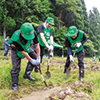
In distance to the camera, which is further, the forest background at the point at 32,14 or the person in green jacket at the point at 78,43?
the forest background at the point at 32,14

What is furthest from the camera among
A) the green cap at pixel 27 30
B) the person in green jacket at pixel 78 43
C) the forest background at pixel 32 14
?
the forest background at pixel 32 14

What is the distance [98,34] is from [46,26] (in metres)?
26.9

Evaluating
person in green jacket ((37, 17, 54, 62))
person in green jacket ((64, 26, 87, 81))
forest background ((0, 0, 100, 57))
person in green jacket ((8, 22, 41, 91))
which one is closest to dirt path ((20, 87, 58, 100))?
person in green jacket ((8, 22, 41, 91))

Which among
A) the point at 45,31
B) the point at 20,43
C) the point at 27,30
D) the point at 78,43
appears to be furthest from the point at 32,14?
the point at 27,30

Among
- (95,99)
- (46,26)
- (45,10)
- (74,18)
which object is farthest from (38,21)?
(95,99)

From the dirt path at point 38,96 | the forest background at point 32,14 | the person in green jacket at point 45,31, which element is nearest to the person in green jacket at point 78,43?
the person in green jacket at point 45,31

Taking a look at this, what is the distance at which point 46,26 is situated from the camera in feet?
11.5

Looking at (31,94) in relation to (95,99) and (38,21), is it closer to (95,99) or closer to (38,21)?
(95,99)

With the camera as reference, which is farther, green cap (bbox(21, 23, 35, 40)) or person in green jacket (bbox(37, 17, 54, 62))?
person in green jacket (bbox(37, 17, 54, 62))

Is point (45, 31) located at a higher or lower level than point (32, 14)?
lower

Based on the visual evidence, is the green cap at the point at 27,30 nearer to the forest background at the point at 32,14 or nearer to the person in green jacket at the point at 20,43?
the person in green jacket at the point at 20,43

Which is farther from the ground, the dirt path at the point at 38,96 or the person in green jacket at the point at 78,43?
the person in green jacket at the point at 78,43

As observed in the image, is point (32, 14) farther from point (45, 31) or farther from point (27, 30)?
point (27, 30)

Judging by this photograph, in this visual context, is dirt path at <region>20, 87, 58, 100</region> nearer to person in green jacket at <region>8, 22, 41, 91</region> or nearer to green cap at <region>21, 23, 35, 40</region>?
person in green jacket at <region>8, 22, 41, 91</region>
